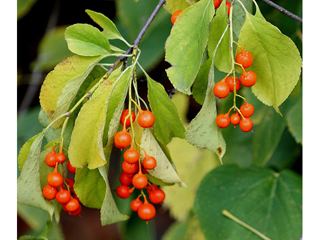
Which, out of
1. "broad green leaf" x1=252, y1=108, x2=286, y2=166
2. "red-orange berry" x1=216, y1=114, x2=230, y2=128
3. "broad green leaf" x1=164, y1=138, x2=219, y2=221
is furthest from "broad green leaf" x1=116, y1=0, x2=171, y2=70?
"red-orange berry" x1=216, y1=114, x2=230, y2=128

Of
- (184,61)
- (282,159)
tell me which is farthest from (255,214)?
(184,61)

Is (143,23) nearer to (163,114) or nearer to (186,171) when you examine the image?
(186,171)

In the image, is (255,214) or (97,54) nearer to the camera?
(97,54)

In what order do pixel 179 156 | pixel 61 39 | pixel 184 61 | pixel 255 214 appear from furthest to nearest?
pixel 61 39, pixel 179 156, pixel 255 214, pixel 184 61

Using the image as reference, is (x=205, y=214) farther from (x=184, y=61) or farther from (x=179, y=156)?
(x=184, y=61)

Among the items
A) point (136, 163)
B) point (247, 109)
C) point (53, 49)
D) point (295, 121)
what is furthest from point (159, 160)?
point (53, 49)
